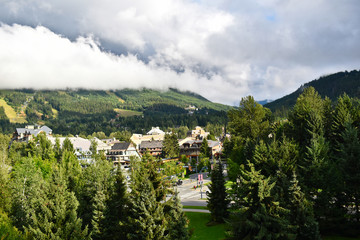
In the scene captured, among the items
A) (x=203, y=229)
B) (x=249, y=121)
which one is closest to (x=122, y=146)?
(x=249, y=121)

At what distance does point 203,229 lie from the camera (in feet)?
125

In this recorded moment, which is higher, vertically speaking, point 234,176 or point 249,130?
point 249,130

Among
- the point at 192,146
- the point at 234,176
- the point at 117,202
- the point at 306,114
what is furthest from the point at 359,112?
the point at 192,146

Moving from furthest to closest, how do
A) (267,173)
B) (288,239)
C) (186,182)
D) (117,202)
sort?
1. (186,182)
2. (267,173)
3. (117,202)
4. (288,239)

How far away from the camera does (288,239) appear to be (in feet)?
69.5

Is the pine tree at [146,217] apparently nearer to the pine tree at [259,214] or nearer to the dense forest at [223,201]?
the dense forest at [223,201]

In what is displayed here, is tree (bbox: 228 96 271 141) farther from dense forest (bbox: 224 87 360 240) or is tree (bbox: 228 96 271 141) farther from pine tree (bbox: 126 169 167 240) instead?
pine tree (bbox: 126 169 167 240)

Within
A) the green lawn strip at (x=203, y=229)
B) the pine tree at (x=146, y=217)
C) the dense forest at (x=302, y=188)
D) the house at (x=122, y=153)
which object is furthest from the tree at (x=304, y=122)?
the house at (x=122, y=153)

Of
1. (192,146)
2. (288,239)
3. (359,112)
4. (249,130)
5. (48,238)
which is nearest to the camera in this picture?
(288,239)

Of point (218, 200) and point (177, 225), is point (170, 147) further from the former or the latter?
point (177, 225)

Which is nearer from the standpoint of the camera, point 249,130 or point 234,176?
point 234,176

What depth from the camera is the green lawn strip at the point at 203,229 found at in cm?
3459

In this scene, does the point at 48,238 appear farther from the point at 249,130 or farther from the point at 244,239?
the point at 249,130

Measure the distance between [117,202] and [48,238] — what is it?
10.2 m
